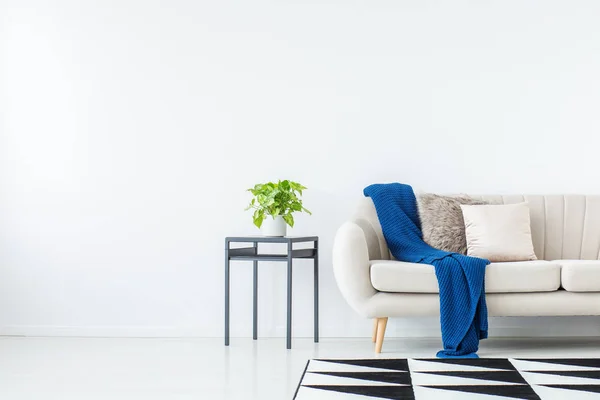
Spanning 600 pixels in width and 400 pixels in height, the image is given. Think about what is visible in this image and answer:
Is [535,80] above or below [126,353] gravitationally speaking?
above

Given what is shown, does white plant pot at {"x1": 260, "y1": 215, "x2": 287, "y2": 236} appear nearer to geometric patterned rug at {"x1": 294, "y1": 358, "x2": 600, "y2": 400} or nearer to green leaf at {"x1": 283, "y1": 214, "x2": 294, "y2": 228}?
green leaf at {"x1": 283, "y1": 214, "x2": 294, "y2": 228}

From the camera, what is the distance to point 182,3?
4895 millimetres

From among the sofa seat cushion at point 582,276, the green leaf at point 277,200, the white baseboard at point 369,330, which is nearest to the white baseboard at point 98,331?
the white baseboard at point 369,330

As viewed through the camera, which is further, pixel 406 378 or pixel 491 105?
pixel 491 105

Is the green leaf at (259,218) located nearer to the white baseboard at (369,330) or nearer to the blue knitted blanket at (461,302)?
the white baseboard at (369,330)

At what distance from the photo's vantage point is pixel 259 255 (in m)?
4.48

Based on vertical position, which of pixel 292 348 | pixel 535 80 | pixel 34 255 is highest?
pixel 535 80

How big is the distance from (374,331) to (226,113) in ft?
5.26

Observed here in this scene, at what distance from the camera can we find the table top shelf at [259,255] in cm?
438

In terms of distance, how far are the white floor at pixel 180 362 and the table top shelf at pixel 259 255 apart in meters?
0.50

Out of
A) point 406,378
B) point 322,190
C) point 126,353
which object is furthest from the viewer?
point 322,190

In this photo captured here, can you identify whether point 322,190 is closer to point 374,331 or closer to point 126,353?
point 374,331

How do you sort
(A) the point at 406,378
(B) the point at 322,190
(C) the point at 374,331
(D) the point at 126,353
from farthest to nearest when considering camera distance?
(B) the point at 322,190
(C) the point at 374,331
(D) the point at 126,353
(A) the point at 406,378

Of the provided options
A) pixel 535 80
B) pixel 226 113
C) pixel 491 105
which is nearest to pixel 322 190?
pixel 226 113
